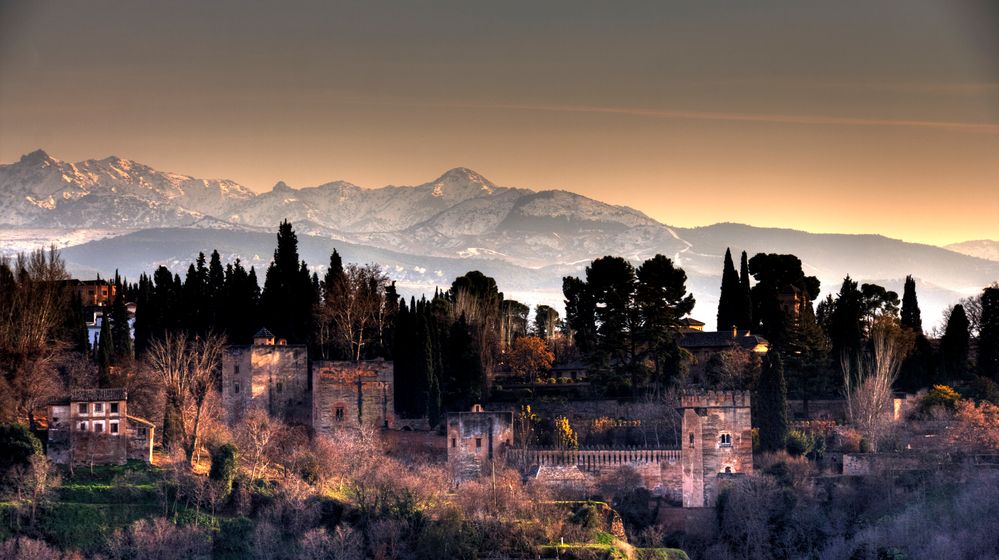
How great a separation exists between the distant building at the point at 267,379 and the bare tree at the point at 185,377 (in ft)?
2.74

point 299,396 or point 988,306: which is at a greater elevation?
point 988,306

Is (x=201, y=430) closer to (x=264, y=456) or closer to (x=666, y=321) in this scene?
(x=264, y=456)

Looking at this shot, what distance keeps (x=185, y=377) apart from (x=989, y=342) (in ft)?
110

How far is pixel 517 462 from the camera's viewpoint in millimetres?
55781

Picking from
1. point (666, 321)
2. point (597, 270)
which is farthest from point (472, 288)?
point (666, 321)

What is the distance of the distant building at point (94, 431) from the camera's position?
5112 cm

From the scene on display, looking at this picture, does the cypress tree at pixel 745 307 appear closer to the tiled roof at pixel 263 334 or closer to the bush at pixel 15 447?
the tiled roof at pixel 263 334

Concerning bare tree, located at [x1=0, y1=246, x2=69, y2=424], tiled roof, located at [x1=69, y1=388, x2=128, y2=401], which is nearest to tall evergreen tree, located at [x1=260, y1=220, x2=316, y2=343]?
bare tree, located at [x1=0, y1=246, x2=69, y2=424]

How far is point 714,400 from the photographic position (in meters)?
56.5

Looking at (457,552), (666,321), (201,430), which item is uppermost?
(666,321)

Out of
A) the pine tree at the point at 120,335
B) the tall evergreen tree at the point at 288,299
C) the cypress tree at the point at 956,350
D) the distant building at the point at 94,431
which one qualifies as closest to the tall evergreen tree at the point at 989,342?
the cypress tree at the point at 956,350

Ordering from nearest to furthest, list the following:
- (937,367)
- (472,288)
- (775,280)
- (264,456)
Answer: (264,456) → (937,367) → (775,280) → (472,288)

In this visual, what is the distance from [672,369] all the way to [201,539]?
21.4 m

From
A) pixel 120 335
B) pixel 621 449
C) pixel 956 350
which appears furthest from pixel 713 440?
pixel 120 335
